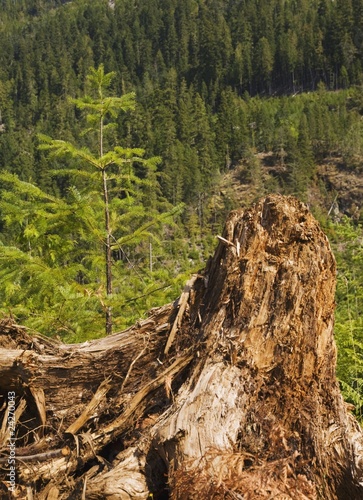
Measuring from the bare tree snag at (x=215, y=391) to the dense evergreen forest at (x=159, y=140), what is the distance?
1.49 metres

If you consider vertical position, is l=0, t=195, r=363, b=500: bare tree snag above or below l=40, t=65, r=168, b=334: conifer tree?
below

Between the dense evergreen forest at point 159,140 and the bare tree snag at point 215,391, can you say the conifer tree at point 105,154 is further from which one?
the bare tree snag at point 215,391

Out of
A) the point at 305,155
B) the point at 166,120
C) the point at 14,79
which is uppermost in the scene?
the point at 14,79

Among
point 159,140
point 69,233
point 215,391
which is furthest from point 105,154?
point 159,140

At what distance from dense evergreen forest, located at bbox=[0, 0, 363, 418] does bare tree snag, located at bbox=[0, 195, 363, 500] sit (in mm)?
1487

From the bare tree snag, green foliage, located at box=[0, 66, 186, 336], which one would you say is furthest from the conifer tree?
the bare tree snag

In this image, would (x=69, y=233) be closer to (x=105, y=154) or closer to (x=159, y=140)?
(x=105, y=154)

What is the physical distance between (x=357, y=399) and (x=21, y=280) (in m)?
3.76

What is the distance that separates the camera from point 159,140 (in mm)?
88812

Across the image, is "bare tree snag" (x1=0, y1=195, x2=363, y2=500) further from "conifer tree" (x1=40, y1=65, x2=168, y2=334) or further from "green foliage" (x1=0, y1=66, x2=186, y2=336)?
"conifer tree" (x1=40, y1=65, x2=168, y2=334)

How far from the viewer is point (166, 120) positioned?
91562 mm

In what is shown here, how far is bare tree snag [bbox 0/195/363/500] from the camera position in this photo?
10.3 ft

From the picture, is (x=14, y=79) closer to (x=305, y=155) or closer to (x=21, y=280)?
(x=305, y=155)

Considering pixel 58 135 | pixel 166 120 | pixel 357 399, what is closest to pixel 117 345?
pixel 357 399
